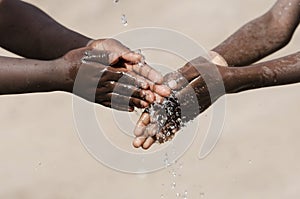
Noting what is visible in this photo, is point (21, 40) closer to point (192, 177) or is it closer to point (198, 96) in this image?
point (198, 96)

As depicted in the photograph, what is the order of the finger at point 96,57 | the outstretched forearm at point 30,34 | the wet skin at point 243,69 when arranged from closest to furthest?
1. the finger at point 96,57
2. the wet skin at point 243,69
3. the outstretched forearm at point 30,34

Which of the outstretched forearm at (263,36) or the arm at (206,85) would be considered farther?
the outstretched forearm at (263,36)

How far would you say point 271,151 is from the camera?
145 inches

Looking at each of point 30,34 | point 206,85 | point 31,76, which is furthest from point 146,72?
Answer: point 30,34

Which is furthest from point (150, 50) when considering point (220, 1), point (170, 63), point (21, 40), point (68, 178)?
point (21, 40)

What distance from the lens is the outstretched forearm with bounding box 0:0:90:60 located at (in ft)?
8.50

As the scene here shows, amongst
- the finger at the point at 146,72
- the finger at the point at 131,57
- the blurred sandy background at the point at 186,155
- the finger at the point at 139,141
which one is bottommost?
the blurred sandy background at the point at 186,155

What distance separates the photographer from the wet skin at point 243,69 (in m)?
2.38

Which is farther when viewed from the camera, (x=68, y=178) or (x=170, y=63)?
(x=170, y=63)

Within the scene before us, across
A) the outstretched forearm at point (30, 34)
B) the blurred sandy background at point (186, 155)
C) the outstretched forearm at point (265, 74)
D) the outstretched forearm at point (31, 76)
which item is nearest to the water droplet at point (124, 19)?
the blurred sandy background at point (186, 155)

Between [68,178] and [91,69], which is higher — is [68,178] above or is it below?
below

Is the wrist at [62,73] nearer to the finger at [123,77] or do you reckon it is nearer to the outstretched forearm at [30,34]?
the finger at [123,77]

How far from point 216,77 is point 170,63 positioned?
5.90 ft

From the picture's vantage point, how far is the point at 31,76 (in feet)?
7.63
